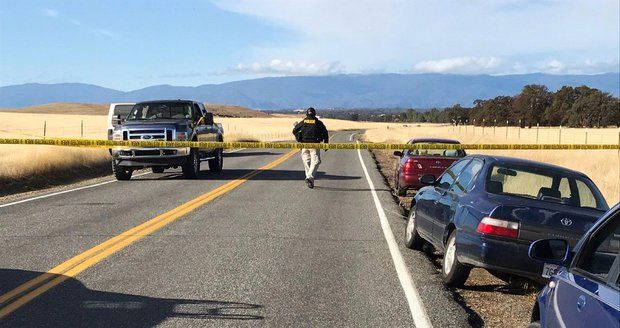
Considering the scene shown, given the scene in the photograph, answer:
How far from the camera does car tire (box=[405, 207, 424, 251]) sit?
8.52m

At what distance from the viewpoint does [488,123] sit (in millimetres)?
116875

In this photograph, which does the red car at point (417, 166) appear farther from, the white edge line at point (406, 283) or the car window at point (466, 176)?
the car window at point (466, 176)

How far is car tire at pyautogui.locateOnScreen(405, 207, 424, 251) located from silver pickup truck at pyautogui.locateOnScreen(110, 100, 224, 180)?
985 cm

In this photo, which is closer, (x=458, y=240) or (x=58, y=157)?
(x=458, y=240)

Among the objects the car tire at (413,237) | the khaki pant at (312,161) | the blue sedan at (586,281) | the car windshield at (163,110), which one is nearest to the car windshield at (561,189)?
the car tire at (413,237)

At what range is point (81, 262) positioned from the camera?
734 cm

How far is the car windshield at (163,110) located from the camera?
62.5 ft

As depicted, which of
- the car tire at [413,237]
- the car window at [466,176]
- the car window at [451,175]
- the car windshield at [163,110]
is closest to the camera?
the car window at [466,176]

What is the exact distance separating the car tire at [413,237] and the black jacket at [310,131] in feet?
26.1

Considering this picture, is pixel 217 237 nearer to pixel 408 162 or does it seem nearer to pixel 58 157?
pixel 408 162

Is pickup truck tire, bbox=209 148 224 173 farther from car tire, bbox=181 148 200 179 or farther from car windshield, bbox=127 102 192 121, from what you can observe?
car tire, bbox=181 148 200 179

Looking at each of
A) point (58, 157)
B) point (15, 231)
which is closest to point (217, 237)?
point (15, 231)

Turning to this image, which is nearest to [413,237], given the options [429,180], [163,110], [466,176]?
[429,180]

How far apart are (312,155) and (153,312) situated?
438 inches
